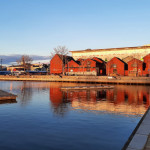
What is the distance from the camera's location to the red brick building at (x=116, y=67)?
90956mm

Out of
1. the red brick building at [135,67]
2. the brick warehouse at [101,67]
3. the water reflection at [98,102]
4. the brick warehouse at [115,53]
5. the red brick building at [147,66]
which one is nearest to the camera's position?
the water reflection at [98,102]

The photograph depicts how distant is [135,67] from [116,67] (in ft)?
31.3

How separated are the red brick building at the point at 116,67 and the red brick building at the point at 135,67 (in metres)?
3.42

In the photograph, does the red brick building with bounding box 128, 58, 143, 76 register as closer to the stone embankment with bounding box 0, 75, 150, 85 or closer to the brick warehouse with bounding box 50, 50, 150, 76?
the brick warehouse with bounding box 50, 50, 150, 76

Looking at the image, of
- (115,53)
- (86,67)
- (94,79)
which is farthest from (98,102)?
(115,53)

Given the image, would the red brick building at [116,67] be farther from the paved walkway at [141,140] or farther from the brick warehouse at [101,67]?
the paved walkway at [141,140]

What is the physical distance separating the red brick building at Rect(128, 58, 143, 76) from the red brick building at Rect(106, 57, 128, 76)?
3423 millimetres

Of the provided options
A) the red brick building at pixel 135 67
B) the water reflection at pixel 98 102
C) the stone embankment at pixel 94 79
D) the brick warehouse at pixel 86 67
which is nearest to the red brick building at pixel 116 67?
the red brick building at pixel 135 67

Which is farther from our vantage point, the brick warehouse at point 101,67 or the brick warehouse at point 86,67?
the brick warehouse at point 86,67

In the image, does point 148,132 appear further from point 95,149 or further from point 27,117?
point 27,117

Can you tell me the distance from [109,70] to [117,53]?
19839mm

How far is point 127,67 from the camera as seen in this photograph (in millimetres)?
95875

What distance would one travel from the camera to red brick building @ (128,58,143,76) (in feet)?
282

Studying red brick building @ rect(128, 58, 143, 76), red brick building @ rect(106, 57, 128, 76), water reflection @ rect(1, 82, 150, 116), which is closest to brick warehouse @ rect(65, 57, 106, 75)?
red brick building @ rect(106, 57, 128, 76)
